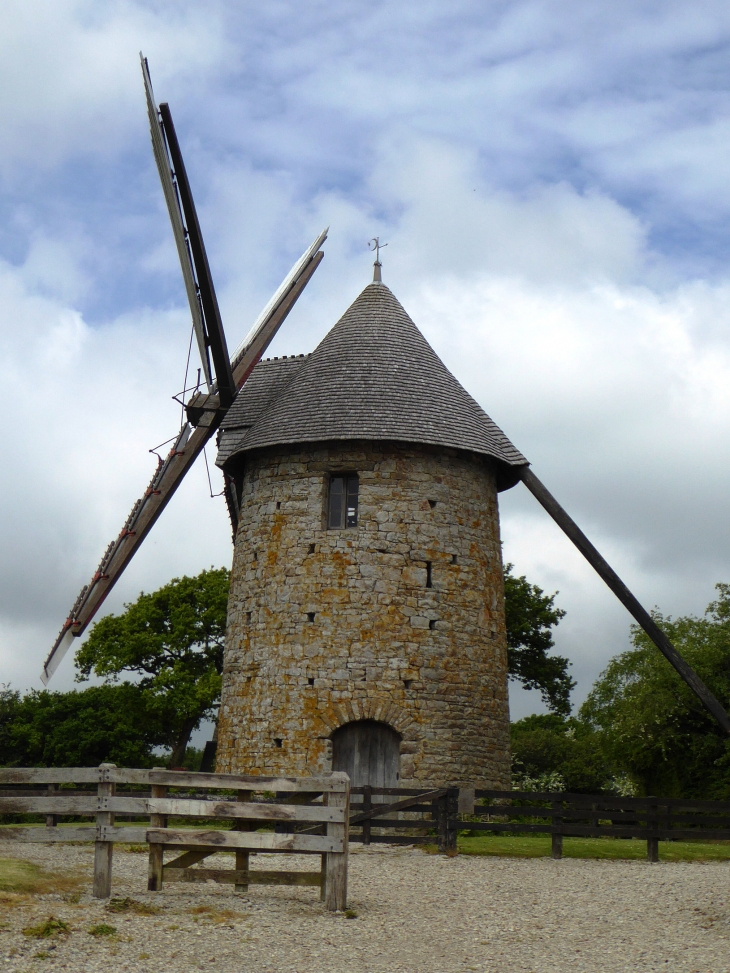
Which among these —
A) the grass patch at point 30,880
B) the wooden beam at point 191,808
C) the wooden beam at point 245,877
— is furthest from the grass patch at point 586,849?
the grass patch at point 30,880

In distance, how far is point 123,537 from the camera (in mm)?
22094

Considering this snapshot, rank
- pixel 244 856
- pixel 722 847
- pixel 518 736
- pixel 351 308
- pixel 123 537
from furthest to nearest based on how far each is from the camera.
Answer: pixel 518 736, pixel 351 308, pixel 123 537, pixel 722 847, pixel 244 856

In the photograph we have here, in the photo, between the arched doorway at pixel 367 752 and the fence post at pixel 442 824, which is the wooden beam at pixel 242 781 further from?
the arched doorway at pixel 367 752

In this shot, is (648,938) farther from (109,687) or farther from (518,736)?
(109,687)

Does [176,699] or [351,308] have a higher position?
[351,308]

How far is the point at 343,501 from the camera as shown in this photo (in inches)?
802

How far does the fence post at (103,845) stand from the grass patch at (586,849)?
7199mm

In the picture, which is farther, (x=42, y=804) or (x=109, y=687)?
(x=109, y=687)

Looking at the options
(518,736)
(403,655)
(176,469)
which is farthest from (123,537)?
(518,736)

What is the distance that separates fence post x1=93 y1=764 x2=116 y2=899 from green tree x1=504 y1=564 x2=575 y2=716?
24.3 meters

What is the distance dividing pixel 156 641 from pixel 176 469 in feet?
56.2

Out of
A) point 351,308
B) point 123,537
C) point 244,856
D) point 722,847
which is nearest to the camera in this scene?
point 244,856

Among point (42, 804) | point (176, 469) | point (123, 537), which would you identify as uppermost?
point (176, 469)

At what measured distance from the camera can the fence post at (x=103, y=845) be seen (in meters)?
9.09
